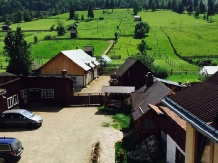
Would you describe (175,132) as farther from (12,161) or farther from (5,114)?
(5,114)

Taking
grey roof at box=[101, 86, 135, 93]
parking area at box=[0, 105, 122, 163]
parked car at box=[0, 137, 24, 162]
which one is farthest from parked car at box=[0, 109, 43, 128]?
grey roof at box=[101, 86, 135, 93]

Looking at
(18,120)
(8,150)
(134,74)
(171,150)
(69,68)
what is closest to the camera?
(171,150)

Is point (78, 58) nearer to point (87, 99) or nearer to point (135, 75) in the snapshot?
point (135, 75)

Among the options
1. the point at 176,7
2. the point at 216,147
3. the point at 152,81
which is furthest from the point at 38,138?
the point at 176,7

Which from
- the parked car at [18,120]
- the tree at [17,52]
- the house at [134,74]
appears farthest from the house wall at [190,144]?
the tree at [17,52]

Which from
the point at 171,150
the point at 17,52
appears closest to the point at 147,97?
the point at 171,150

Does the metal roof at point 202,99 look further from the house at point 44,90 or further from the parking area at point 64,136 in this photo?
the house at point 44,90
